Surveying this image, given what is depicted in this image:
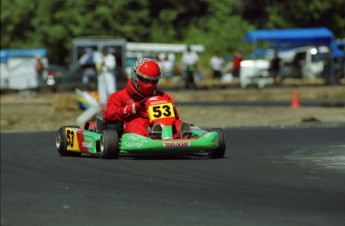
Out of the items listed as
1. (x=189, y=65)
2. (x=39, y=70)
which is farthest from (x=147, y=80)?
(x=189, y=65)

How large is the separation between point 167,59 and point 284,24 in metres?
7.57

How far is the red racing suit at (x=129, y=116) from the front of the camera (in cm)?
1312

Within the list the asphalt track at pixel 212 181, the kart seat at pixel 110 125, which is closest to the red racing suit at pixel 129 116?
the kart seat at pixel 110 125

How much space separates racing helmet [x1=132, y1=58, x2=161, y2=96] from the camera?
41.2ft

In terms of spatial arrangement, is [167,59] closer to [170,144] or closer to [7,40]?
[7,40]

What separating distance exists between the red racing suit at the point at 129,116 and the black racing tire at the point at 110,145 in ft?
0.53

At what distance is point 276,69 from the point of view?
51469 millimetres

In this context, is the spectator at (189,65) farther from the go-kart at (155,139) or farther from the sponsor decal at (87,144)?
the go-kart at (155,139)

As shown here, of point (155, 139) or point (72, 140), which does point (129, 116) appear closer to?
point (155, 139)

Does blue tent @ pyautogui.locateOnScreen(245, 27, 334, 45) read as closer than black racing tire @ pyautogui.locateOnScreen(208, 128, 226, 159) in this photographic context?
No

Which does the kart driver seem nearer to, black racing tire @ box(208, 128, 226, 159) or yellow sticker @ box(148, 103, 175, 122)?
yellow sticker @ box(148, 103, 175, 122)

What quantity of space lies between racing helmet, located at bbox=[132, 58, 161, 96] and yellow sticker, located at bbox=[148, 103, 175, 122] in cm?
46

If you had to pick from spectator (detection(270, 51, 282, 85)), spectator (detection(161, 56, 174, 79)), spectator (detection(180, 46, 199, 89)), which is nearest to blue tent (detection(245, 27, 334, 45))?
spectator (detection(270, 51, 282, 85))

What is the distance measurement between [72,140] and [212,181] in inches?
73.8
